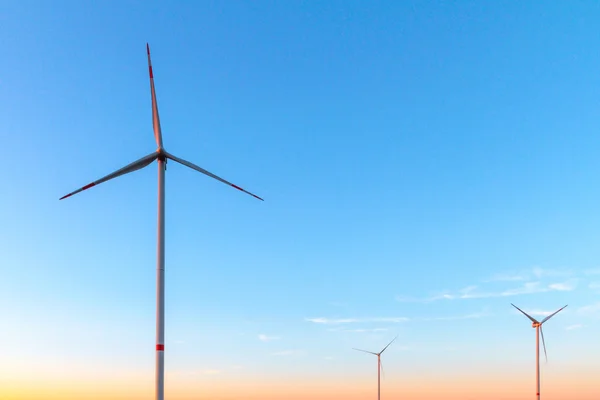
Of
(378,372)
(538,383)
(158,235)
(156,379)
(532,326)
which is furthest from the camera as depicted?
(378,372)

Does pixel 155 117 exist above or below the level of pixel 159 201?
above

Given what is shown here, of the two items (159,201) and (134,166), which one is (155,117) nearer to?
(134,166)

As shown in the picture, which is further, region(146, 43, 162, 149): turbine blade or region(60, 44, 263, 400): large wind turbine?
region(146, 43, 162, 149): turbine blade

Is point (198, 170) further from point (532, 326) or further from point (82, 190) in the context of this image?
point (532, 326)

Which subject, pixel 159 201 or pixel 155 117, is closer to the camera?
pixel 159 201

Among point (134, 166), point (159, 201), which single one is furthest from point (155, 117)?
point (159, 201)

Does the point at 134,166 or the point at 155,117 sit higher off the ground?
the point at 155,117

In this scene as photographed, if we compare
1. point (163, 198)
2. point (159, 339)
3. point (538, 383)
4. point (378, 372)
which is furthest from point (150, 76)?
point (378, 372)

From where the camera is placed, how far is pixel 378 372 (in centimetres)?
17025

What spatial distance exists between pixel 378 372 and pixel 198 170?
123873 mm

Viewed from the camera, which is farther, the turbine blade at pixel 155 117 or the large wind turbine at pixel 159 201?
the turbine blade at pixel 155 117

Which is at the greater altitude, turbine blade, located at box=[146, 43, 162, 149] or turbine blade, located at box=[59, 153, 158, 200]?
turbine blade, located at box=[146, 43, 162, 149]

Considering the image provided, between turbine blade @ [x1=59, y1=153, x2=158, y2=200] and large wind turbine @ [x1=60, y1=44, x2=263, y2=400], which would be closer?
large wind turbine @ [x1=60, y1=44, x2=263, y2=400]

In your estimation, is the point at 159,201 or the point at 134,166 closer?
the point at 159,201
